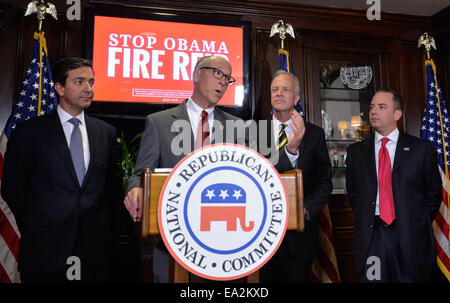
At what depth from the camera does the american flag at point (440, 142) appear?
9.68 feet

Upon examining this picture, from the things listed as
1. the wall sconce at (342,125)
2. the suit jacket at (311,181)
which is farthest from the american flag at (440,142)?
the suit jacket at (311,181)

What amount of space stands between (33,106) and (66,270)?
1511 mm

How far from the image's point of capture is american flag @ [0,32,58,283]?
8.04ft

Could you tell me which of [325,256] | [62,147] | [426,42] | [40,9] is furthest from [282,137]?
[426,42]

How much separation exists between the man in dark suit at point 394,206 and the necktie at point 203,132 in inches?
52.1

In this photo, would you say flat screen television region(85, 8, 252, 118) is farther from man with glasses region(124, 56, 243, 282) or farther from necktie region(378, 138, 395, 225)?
man with glasses region(124, 56, 243, 282)

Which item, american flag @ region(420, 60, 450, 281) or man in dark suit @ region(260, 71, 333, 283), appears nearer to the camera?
man in dark suit @ region(260, 71, 333, 283)

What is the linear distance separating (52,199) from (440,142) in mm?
3333

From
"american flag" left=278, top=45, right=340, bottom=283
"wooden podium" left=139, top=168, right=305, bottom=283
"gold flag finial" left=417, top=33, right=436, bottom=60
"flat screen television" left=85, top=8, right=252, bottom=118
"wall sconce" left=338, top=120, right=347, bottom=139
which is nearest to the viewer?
"wooden podium" left=139, top=168, right=305, bottom=283

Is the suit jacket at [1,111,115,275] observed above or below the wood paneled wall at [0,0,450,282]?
below

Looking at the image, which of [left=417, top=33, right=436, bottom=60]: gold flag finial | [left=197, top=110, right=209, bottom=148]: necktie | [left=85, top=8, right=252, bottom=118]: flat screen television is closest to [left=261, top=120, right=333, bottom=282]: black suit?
[left=197, top=110, right=209, bottom=148]: necktie

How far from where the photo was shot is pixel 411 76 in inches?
151

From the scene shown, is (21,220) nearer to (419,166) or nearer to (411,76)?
(419,166)

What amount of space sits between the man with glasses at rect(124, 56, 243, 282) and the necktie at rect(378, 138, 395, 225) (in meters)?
1.22
